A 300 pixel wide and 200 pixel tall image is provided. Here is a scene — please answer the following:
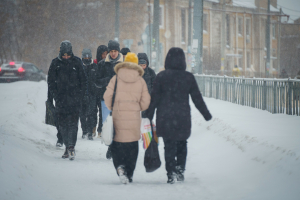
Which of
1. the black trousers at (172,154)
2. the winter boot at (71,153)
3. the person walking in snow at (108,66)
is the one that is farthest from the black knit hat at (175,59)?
the winter boot at (71,153)

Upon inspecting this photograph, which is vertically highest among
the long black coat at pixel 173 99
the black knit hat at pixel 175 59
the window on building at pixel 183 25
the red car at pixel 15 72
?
the window on building at pixel 183 25

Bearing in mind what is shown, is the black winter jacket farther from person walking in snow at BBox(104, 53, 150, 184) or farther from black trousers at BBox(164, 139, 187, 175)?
black trousers at BBox(164, 139, 187, 175)

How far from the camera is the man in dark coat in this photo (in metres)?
6.37

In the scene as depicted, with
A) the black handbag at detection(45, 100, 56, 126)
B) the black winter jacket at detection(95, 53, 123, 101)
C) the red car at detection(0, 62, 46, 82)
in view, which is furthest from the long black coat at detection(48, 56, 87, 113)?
the red car at detection(0, 62, 46, 82)

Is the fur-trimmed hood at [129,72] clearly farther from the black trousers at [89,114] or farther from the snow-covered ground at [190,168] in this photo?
the black trousers at [89,114]

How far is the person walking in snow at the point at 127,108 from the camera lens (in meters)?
4.89

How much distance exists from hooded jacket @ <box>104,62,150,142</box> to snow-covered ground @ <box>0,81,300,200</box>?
68cm

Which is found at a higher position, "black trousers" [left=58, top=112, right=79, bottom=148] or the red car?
the red car

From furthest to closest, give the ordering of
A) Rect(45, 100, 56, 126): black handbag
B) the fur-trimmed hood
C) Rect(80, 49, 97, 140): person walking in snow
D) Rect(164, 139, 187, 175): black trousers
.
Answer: Rect(80, 49, 97, 140): person walking in snow
Rect(45, 100, 56, 126): black handbag
Rect(164, 139, 187, 175): black trousers
the fur-trimmed hood

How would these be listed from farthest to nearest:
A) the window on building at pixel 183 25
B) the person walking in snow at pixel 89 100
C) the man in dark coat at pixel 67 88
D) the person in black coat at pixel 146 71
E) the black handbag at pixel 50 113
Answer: the window on building at pixel 183 25 → the person walking in snow at pixel 89 100 → the person in black coat at pixel 146 71 → the black handbag at pixel 50 113 → the man in dark coat at pixel 67 88

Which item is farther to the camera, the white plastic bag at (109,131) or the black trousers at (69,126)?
the black trousers at (69,126)

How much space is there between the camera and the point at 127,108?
16.1 ft

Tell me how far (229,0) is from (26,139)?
140 ft

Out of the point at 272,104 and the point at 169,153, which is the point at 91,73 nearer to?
the point at 169,153
